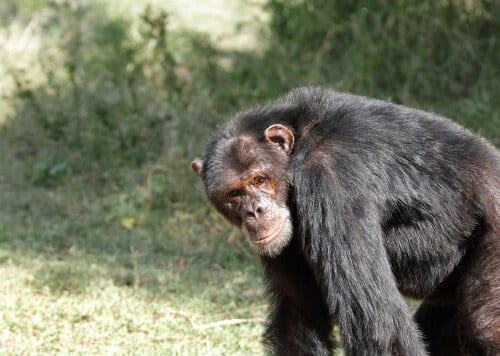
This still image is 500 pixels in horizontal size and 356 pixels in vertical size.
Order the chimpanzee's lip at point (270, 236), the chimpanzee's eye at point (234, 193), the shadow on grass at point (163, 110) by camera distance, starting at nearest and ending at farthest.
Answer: the chimpanzee's lip at point (270, 236), the chimpanzee's eye at point (234, 193), the shadow on grass at point (163, 110)

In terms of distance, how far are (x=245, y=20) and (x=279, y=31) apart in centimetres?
168

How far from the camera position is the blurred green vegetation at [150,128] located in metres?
7.48

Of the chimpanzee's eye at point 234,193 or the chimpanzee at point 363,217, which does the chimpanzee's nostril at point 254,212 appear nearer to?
the chimpanzee at point 363,217

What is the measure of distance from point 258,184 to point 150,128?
5.80 m

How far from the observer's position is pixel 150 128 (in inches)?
442

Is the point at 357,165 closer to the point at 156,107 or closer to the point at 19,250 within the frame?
the point at 19,250

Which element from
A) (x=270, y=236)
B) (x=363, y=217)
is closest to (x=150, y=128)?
(x=270, y=236)

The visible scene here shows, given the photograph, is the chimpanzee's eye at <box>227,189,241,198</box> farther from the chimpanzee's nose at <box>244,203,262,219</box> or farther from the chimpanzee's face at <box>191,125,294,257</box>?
the chimpanzee's nose at <box>244,203,262,219</box>

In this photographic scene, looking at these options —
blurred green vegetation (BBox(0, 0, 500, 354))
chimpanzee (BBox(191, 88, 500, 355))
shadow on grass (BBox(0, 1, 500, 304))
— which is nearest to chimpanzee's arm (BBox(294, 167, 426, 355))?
chimpanzee (BBox(191, 88, 500, 355))

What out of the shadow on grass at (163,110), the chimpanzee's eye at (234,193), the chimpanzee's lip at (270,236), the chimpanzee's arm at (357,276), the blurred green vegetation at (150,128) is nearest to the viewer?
the chimpanzee's arm at (357,276)

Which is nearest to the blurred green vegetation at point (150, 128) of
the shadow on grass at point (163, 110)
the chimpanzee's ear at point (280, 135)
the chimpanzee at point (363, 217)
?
the shadow on grass at point (163, 110)

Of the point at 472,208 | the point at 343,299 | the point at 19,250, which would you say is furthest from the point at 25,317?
the point at 472,208

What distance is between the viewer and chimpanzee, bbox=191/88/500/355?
495 cm

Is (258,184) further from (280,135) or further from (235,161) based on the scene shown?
(280,135)
